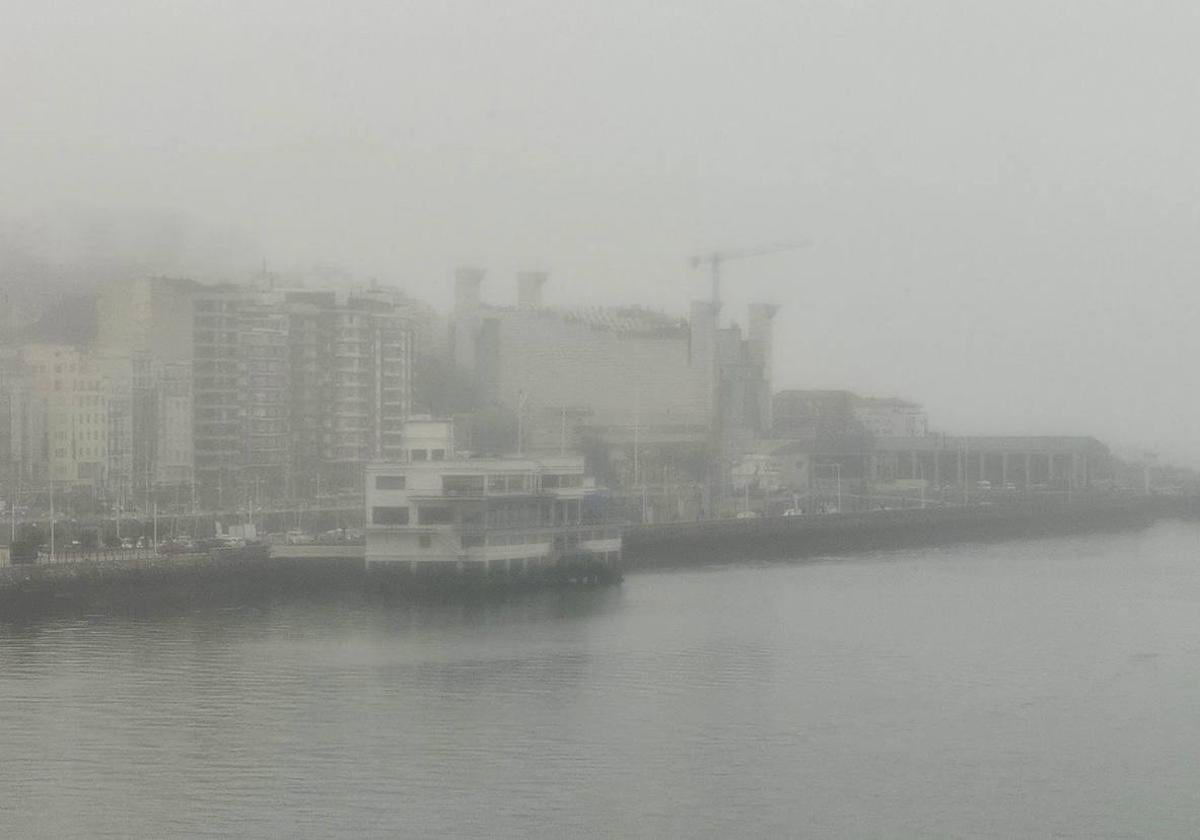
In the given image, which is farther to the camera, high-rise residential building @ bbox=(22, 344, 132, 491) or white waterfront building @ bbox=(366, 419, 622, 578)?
high-rise residential building @ bbox=(22, 344, 132, 491)

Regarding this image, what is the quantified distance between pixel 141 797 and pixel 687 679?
327 cm

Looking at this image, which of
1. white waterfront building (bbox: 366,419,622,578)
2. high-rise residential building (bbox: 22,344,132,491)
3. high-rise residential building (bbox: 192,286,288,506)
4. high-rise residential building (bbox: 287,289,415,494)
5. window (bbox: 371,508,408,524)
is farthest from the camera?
high-rise residential building (bbox: 287,289,415,494)

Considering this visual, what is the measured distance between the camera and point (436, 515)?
1270 centimetres

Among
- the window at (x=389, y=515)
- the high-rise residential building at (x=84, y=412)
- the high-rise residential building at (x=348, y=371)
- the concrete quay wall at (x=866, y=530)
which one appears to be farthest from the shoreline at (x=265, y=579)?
the high-rise residential building at (x=84, y=412)

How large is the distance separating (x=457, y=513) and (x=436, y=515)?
0.15m

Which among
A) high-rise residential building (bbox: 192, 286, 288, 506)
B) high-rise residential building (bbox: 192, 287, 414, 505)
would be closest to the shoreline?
high-rise residential building (bbox: 192, 287, 414, 505)

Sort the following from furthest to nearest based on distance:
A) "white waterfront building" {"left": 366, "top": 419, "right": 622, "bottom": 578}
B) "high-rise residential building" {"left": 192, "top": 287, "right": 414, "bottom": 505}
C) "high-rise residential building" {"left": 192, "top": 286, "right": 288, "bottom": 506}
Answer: "high-rise residential building" {"left": 192, "top": 286, "right": 288, "bottom": 506} < "high-rise residential building" {"left": 192, "top": 287, "right": 414, "bottom": 505} < "white waterfront building" {"left": 366, "top": 419, "right": 622, "bottom": 578}

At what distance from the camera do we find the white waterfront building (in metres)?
12.6

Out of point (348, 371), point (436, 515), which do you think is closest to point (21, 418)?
point (348, 371)

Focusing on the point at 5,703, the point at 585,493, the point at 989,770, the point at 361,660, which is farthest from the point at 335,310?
the point at 989,770

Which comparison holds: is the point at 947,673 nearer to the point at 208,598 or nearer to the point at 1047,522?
the point at 208,598

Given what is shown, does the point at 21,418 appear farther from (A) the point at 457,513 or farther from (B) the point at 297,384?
(A) the point at 457,513

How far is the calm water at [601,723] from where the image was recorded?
6066 mm

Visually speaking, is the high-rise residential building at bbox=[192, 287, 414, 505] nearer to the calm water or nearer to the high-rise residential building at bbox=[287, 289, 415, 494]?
the high-rise residential building at bbox=[287, 289, 415, 494]
